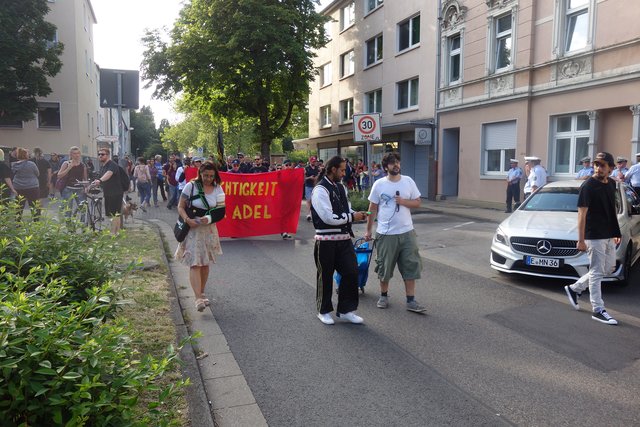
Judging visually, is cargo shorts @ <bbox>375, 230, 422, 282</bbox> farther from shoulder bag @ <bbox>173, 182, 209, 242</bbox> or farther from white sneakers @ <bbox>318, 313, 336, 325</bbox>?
shoulder bag @ <bbox>173, 182, 209, 242</bbox>

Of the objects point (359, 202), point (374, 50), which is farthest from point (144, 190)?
point (374, 50)

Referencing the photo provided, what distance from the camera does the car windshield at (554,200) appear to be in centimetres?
862

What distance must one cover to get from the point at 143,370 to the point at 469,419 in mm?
2346

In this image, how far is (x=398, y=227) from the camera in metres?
6.27

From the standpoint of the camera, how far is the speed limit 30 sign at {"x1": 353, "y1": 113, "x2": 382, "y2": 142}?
46.1 ft

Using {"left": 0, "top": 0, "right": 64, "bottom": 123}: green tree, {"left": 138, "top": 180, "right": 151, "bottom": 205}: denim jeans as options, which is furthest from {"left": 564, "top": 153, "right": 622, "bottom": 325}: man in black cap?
{"left": 0, "top": 0, "right": 64, "bottom": 123}: green tree

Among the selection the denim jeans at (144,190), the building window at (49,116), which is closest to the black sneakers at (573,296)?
the denim jeans at (144,190)

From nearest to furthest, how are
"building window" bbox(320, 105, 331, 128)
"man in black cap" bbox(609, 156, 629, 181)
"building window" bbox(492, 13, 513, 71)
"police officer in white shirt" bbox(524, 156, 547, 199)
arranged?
"man in black cap" bbox(609, 156, 629, 181), "police officer in white shirt" bbox(524, 156, 547, 199), "building window" bbox(492, 13, 513, 71), "building window" bbox(320, 105, 331, 128)

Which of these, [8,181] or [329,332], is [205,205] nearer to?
[329,332]

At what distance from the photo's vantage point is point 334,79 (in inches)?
1340

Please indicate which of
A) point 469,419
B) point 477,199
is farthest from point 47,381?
point 477,199

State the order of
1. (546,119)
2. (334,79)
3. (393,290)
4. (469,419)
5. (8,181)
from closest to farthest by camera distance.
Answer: (469,419) → (393,290) → (8,181) → (546,119) → (334,79)

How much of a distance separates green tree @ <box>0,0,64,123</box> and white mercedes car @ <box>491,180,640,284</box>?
85.8 ft

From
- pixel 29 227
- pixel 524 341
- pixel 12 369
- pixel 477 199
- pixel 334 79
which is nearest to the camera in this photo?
pixel 12 369
